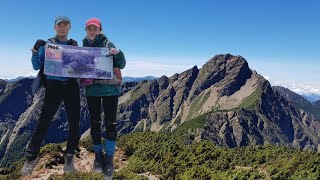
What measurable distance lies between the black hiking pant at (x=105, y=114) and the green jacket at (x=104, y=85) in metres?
0.19

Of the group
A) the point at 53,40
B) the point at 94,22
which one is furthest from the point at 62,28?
the point at 94,22

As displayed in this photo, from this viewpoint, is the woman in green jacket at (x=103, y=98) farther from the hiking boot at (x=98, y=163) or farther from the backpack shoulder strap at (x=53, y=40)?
the backpack shoulder strap at (x=53, y=40)

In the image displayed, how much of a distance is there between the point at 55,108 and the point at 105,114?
1.61m

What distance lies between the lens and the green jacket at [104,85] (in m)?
12.4

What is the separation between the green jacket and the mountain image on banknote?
10.3 inches

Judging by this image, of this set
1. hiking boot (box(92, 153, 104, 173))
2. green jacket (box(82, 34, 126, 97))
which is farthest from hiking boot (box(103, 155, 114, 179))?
green jacket (box(82, 34, 126, 97))

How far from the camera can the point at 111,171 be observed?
519 inches

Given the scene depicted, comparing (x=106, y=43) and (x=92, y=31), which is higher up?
(x=92, y=31)

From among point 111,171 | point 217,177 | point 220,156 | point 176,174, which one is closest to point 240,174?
point 217,177

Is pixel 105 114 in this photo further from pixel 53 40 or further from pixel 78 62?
pixel 53 40

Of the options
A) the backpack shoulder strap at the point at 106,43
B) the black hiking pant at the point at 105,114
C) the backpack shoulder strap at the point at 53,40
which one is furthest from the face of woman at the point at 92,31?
the black hiking pant at the point at 105,114

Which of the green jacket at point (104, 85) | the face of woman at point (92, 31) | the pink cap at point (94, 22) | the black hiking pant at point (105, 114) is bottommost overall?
the black hiking pant at point (105, 114)

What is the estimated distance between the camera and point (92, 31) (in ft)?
40.7

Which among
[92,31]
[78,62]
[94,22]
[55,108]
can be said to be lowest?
[55,108]
